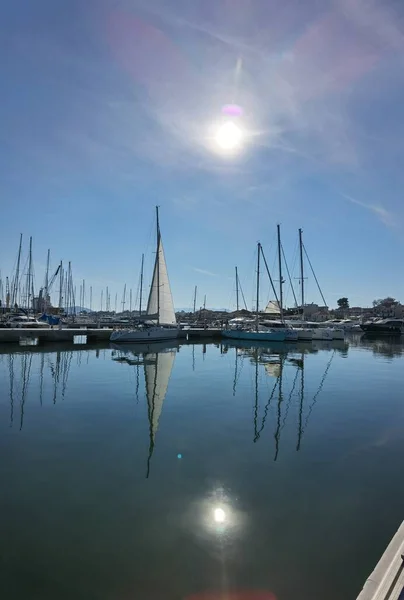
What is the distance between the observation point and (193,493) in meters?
7.70

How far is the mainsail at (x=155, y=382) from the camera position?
42.9 feet

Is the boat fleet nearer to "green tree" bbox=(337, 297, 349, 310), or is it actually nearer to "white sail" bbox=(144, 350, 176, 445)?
"white sail" bbox=(144, 350, 176, 445)

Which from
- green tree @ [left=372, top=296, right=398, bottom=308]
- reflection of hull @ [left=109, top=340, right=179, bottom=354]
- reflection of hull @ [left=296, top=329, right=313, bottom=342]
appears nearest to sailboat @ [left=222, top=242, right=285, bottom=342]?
reflection of hull @ [left=296, top=329, right=313, bottom=342]

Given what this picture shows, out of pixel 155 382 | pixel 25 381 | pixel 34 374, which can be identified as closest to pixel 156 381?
pixel 155 382

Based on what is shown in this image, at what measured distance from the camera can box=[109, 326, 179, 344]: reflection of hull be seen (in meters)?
41.8

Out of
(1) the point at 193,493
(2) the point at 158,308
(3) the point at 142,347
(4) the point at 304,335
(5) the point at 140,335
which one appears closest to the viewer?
(1) the point at 193,493

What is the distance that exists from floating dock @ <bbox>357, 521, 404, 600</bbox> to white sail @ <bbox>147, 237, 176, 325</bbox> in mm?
40318

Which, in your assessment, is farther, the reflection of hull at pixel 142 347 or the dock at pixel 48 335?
the dock at pixel 48 335

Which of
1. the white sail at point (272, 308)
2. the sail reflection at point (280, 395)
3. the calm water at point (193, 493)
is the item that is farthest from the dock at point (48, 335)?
the white sail at point (272, 308)

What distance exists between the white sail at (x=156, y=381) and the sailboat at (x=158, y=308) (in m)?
8.86

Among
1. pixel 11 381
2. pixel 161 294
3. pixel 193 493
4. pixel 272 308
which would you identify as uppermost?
pixel 161 294

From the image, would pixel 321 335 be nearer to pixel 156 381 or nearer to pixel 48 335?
pixel 48 335

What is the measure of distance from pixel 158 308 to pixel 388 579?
4063 centimetres

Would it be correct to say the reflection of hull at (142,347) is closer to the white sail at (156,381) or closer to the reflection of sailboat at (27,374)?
the white sail at (156,381)
